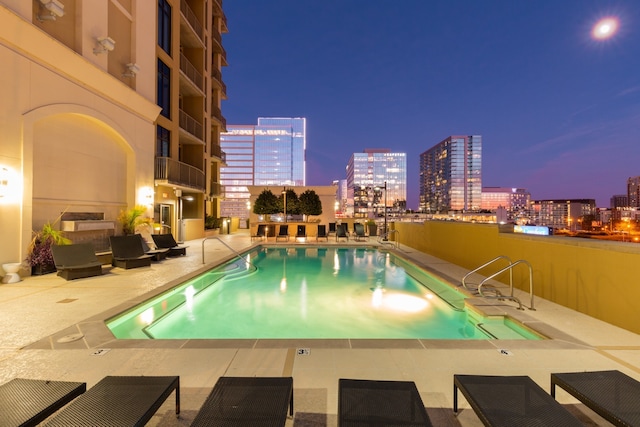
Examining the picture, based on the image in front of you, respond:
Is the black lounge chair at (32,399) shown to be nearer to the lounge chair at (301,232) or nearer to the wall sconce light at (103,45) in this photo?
the wall sconce light at (103,45)

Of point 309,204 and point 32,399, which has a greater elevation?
point 309,204

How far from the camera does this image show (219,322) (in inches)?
209

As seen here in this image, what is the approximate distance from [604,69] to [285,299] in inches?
4730

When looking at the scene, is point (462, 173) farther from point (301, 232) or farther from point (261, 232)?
point (261, 232)

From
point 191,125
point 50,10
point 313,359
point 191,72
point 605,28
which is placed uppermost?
point 191,72

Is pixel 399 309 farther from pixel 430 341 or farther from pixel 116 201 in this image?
pixel 116 201

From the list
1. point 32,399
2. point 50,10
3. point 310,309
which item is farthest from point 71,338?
point 50,10

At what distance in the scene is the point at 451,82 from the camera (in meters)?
124

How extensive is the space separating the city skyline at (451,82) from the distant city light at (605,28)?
73857mm

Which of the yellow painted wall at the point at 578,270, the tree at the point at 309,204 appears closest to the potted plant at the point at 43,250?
the yellow painted wall at the point at 578,270

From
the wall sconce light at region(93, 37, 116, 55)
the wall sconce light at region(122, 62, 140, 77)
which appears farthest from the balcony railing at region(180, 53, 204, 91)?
the wall sconce light at region(93, 37, 116, 55)

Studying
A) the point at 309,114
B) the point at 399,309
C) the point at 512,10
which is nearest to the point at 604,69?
the point at 512,10

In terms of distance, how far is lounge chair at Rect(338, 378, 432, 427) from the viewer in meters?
1.70

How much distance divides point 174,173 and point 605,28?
50.2ft
